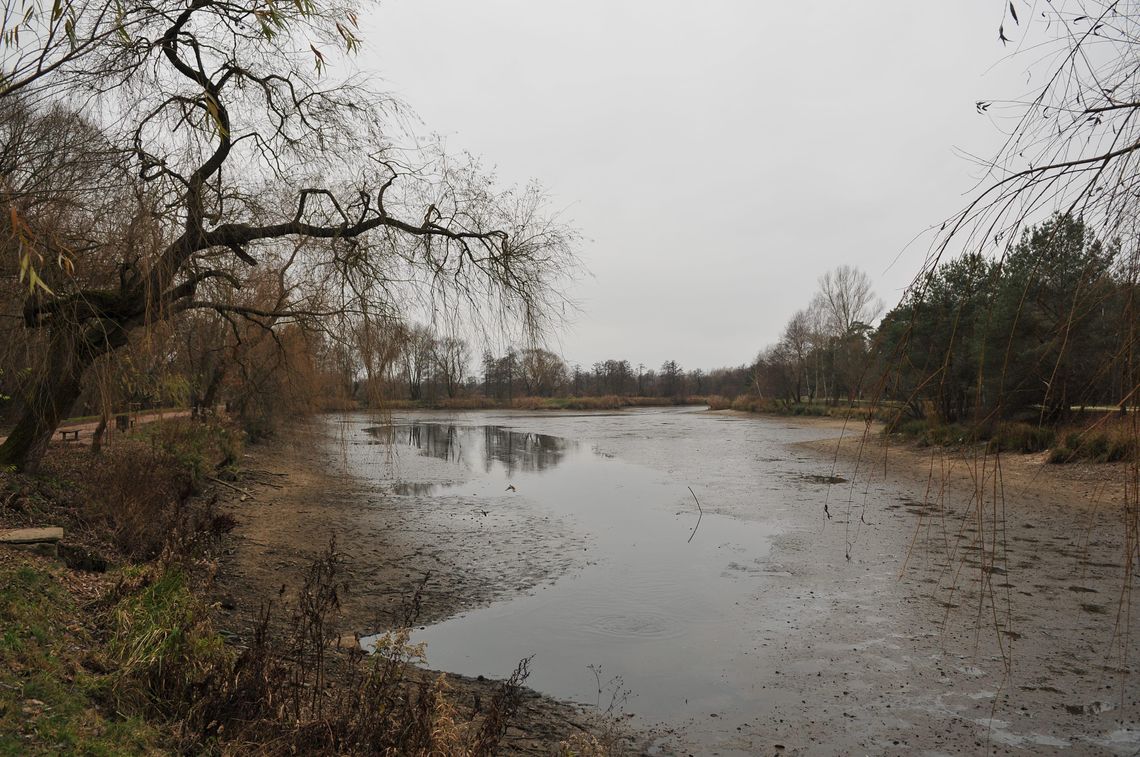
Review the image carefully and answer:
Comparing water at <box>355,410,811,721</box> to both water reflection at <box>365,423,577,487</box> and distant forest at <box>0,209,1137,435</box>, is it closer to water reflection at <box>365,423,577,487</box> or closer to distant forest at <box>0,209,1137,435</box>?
distant forest at <box>0,209,1137,435</box>

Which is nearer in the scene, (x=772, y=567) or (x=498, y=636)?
(x=498, y=636)

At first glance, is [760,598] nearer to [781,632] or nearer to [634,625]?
[781,632]

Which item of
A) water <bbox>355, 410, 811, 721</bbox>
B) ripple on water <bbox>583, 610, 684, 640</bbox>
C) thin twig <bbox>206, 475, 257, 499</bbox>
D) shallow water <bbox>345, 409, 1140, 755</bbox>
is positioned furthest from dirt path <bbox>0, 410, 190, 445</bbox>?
ripple on water <bbox>583, 610, 684, 640</bbox>

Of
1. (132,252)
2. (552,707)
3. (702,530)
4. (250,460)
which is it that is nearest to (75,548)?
(132,252)

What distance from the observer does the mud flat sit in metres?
5.51

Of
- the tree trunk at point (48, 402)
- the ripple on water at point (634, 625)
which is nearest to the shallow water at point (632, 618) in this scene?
the ripple on water at point (634, 625)

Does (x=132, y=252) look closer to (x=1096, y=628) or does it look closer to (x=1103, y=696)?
(x=1103, y=696)

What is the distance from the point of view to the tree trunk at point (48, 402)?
21.9 ft

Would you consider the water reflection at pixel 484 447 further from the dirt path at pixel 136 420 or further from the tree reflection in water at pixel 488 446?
the dirt path at pixel 136 420

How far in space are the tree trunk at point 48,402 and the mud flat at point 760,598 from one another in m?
2.88

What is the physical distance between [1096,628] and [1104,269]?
7.05m

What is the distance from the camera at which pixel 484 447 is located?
31797 millimetres

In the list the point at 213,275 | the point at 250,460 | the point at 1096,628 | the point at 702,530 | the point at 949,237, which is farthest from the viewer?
the point at 250,460

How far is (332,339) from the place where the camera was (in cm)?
858
